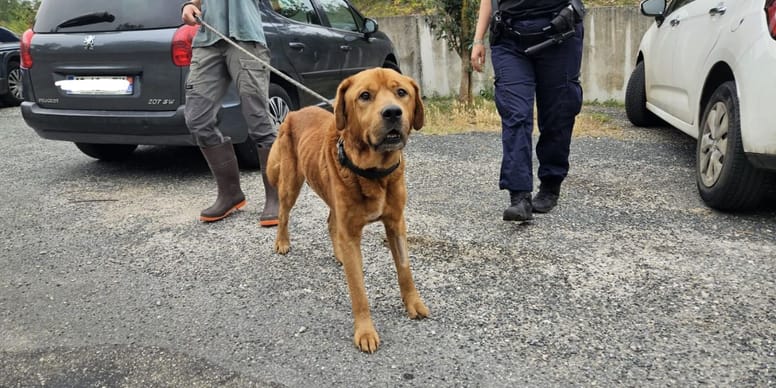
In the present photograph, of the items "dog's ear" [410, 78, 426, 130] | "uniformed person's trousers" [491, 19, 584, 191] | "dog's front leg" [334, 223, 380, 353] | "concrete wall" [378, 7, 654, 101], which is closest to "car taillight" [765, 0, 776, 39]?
"uniformed person's trousers" [491, 19, 584, 191]

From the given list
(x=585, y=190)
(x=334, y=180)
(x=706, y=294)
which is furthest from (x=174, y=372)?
(x=585, y=190)

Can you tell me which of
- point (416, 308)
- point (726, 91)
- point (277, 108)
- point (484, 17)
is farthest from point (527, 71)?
point (277, 108)

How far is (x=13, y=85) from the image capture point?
1201 centimetres

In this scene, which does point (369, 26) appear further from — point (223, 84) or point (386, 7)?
point (386, 7)

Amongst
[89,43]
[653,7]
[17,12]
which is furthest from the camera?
[17,12]

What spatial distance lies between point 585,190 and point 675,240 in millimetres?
1180

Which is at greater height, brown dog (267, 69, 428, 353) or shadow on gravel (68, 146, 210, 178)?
brown dog (267, 69, 428, 353)

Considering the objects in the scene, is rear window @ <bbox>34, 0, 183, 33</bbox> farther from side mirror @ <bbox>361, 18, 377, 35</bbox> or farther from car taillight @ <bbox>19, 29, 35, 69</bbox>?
side mirror @ <bbox>361, 18, 377, 35</bbox>

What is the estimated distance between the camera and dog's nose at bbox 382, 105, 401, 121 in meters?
2.41

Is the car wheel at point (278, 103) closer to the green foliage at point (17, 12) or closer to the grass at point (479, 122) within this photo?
the grass at point (479, 122)

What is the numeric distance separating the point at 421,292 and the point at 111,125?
11.0 feet

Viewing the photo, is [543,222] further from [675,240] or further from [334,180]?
[334,180]

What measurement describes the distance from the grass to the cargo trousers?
3484 mm

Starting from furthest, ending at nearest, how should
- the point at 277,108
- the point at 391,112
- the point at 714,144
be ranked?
the point at 277,108
the point at 714,144
the point at 391,112
